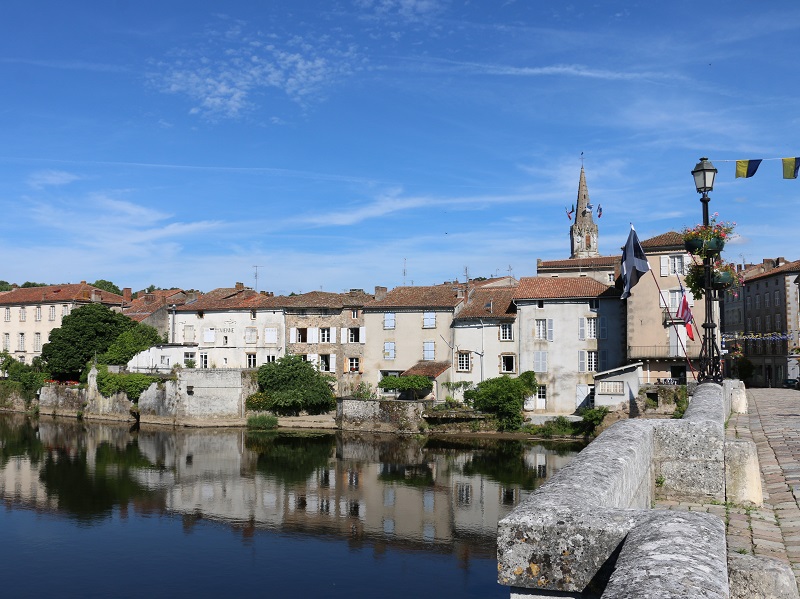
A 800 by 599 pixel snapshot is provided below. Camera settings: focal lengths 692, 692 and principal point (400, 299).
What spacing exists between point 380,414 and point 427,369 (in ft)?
15.8

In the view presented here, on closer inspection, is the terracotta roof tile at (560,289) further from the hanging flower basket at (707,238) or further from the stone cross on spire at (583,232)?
the stone cross on spire at (583,232)

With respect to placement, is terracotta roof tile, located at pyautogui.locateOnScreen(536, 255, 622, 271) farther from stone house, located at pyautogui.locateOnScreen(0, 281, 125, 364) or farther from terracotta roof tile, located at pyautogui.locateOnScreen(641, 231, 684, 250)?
stone house, located at pyautogui.locateOnScreen(0, 281, 125, 364)

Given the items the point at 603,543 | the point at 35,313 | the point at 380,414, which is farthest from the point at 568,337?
the point at 35,313

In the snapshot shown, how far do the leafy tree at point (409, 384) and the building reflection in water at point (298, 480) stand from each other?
4268 mm

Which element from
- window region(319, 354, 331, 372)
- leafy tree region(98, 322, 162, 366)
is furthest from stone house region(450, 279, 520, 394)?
leafy tree region(98, 322, 162, 366)

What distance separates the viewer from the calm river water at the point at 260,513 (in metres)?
21.8

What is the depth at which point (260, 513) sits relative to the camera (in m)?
29.9

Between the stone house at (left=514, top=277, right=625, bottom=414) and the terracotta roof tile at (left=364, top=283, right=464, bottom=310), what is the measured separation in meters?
5.72

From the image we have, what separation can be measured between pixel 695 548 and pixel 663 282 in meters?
44.3

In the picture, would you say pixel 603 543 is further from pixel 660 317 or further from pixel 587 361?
pixel 587 361

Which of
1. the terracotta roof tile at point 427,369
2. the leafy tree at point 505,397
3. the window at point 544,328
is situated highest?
the window at point 544,328

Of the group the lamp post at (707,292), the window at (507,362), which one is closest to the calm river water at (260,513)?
the window at (507,362)

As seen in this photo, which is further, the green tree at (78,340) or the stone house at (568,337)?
the green tree at (78,340)

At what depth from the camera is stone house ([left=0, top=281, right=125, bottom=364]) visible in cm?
6975
